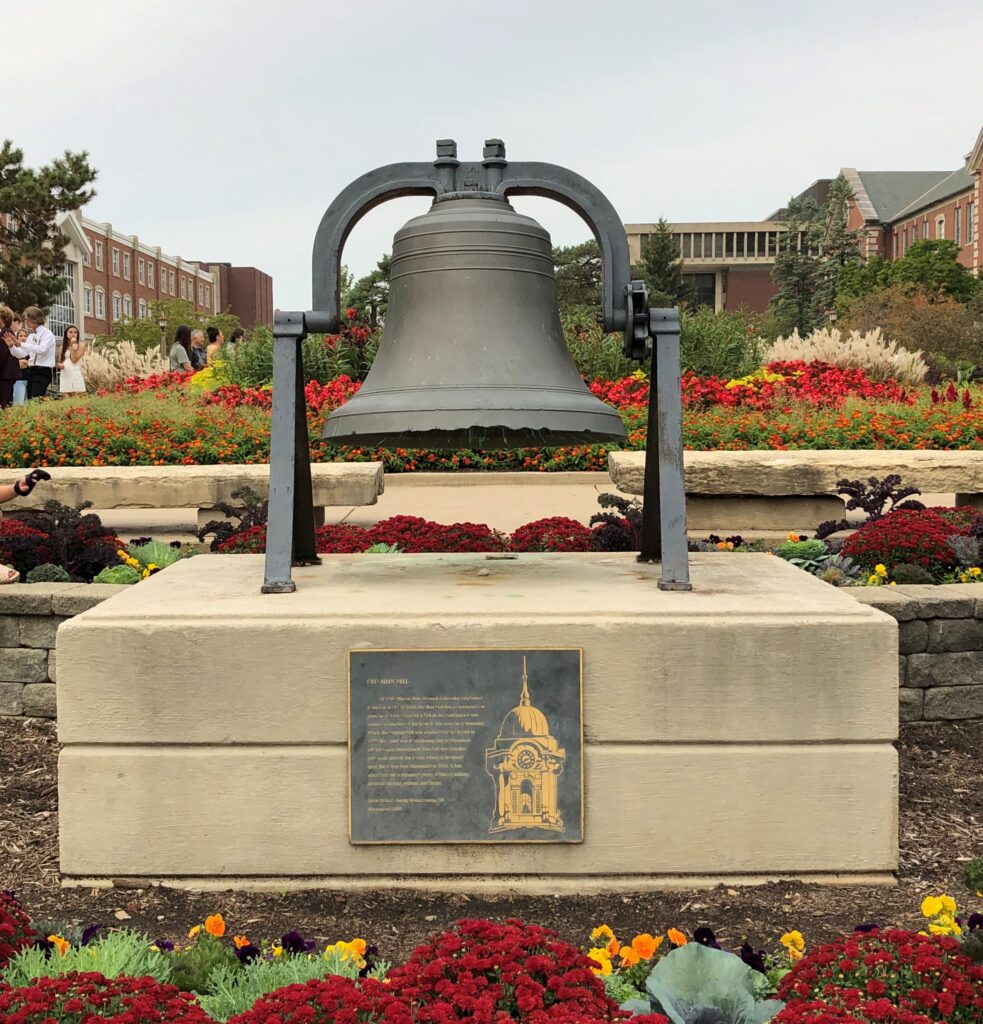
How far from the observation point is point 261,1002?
1.81 metres

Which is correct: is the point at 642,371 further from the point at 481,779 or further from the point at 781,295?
the point at 781,295

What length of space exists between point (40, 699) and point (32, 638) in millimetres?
256

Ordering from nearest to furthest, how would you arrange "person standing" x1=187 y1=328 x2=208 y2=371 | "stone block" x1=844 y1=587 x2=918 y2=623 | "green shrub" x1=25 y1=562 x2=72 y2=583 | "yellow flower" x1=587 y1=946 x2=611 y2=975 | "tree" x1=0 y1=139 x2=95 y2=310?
1. "yellow flower" x1=587 y1=946 x2=611 y2=975
2. "stone block" x1=844 y1=587 x2=918 y2=623
3. "green shrub" x1=25 y1=562 x2=72 y2=583
4. "person standing" x1=187 y1=328 x2=208 y2=371
5. "tree" x1=0 y1=139 x2=95 y2=310

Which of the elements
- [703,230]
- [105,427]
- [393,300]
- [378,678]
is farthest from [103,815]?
[703,230]

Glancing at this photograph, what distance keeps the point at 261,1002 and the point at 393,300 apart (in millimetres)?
2238

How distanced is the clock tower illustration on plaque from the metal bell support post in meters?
0.64

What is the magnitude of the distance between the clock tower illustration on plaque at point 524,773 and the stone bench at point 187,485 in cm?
375

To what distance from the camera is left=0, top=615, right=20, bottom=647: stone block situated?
14.9 feet

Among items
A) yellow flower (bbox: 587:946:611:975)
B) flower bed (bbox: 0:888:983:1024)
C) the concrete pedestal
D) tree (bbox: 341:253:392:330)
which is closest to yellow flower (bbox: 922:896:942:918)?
flower bed (bbox: 0:888:983:1024)

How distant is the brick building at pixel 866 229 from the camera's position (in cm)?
5322

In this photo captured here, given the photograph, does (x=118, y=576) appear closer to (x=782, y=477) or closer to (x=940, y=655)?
(x=940, y=655)

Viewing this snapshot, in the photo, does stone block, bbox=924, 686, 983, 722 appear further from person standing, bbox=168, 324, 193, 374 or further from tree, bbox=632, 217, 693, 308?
tree, bbox=632, 217, 693, 308

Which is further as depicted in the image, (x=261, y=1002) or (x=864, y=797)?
(x=864, y=797)

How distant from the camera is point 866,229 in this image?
210 feet
